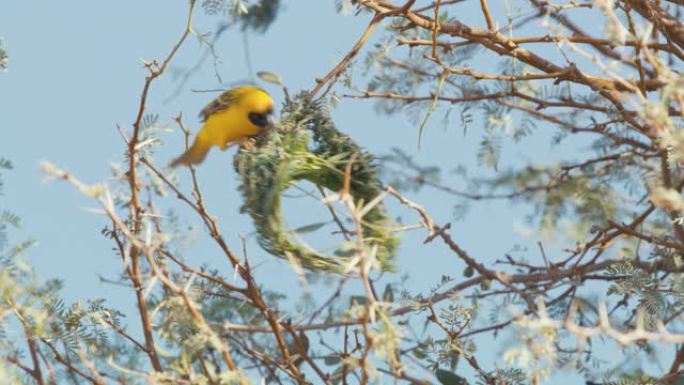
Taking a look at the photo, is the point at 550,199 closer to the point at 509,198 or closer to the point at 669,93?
the point at 509,198

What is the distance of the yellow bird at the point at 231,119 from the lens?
8.68ft

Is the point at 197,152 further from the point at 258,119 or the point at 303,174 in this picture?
A: the point at 303,174

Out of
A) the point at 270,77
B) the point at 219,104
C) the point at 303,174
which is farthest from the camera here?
the point at 219,104

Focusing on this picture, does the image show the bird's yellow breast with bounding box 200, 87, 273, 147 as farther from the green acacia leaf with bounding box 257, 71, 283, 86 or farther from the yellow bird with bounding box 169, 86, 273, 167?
the green acacia leaf with bounding box 257, 71, 283, 86

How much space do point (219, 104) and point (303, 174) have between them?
52cm

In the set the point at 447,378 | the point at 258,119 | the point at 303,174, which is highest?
the point at 258,119

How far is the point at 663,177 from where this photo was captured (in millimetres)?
2801

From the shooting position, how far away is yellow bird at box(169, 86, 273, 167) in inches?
104

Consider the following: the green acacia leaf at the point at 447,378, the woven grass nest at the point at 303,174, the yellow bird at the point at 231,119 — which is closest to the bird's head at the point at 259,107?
the yellow bird at the point at 231,119

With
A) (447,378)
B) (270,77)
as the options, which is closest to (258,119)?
(270,77)

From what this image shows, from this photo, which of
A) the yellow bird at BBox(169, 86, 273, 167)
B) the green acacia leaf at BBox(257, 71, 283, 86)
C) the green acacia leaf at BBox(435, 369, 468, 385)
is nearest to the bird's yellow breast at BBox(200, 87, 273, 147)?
the yellow bird at BBox(169, 86, 273, 167)

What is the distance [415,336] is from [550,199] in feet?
3.23

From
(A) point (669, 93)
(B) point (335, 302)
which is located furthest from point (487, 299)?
(A) point (669, 93)

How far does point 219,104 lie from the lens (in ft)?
9.04
